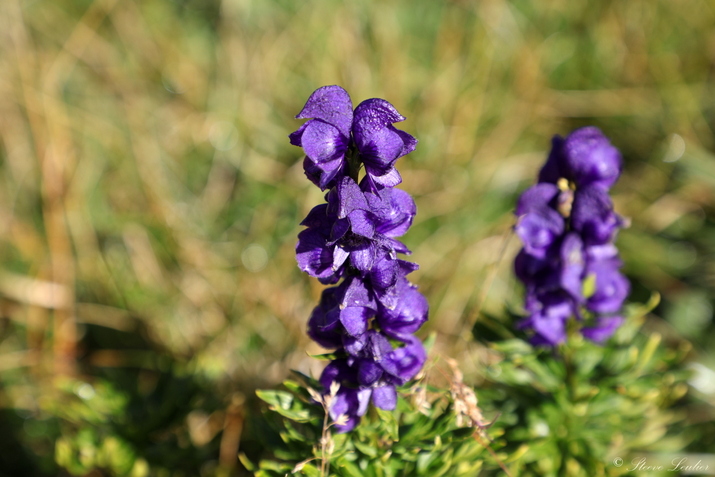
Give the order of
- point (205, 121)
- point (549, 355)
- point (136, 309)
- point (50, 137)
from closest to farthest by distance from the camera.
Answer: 1. point (549, 355)
2. point (136, 309)
3. point (50, 137)
4. point (205, 121)

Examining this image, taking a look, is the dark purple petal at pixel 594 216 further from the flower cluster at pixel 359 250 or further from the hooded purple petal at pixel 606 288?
the flower cluster at pixel 359 250

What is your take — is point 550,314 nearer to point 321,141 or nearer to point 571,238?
point 571,238

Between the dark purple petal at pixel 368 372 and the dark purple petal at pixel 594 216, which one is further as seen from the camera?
the dark purple petal at pixel 594 216

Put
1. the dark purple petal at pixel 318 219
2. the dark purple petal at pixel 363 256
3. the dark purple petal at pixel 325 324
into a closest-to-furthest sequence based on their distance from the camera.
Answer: the dark purple petal at pixel 363 256
the dark purple petal at pixel 318 219
the dark purple petal at pixel 325 324

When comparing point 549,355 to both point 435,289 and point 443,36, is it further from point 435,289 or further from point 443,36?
point 443,36

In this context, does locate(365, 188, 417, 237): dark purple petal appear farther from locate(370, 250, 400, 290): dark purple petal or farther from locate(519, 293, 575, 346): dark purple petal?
locate(519, 293, 575, 346): dark purple petal

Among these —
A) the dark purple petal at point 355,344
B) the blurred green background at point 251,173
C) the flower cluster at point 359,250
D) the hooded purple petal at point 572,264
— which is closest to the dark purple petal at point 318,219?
the flower cluster at point 359,250

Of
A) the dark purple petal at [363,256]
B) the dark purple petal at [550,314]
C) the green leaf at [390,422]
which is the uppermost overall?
the dark purple petal at [550,314]

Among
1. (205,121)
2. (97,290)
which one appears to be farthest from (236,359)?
(205,121)

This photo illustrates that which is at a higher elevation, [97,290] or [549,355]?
[97,290]
